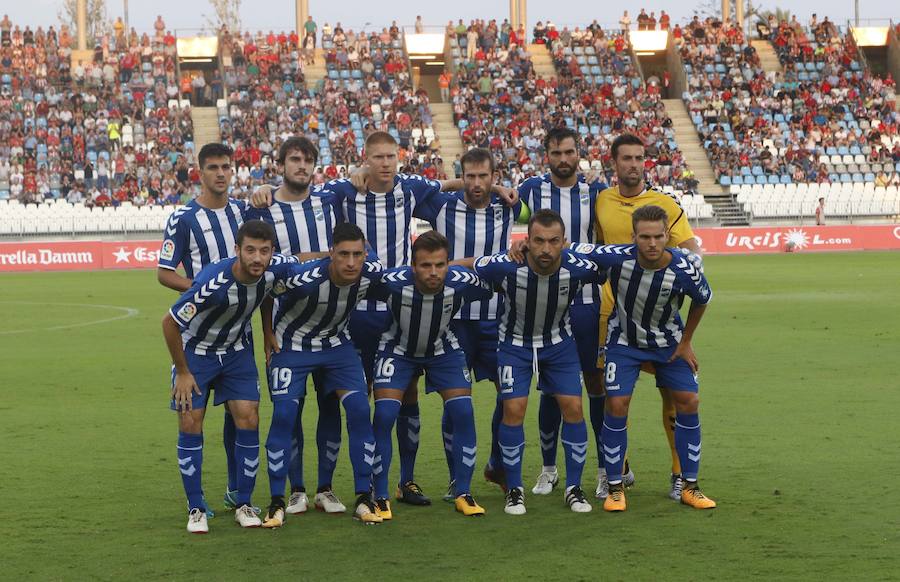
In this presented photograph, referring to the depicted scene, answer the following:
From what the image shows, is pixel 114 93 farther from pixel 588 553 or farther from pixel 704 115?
pixel 588 553

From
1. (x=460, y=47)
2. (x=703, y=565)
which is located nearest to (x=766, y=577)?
(x=703, y=565)

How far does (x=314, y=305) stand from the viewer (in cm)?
725

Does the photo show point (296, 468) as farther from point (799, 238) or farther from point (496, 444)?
point (799, 238)

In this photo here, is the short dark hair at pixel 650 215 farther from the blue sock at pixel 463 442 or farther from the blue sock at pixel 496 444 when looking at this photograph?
the blue sock at pixel 496 444

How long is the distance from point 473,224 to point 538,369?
1159mm

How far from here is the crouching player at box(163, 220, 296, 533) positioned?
689 centimetres

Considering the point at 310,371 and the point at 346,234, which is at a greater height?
the point at 346,234

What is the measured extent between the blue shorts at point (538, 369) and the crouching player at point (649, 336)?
0.74 feet

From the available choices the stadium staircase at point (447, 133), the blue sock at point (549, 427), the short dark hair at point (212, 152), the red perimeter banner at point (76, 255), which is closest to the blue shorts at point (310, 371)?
the short dark hair at point (212, 152)

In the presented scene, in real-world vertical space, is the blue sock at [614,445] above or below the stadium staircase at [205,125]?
below

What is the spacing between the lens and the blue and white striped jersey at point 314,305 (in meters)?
7.16

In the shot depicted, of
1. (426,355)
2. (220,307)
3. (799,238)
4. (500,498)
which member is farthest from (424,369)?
(799,238)

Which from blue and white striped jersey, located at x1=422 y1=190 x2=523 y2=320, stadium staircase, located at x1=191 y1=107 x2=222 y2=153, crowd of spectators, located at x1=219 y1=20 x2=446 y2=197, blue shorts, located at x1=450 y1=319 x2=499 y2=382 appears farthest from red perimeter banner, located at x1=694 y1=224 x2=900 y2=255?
blue shorts, located at x1=450 y1=319 x2=499 y2=382

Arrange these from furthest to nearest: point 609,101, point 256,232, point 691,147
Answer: point 609,101, point 691,147, point 256,232
